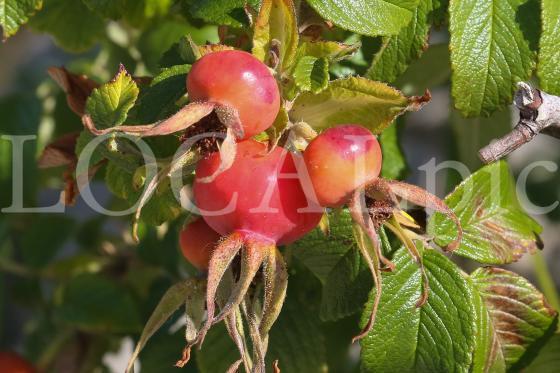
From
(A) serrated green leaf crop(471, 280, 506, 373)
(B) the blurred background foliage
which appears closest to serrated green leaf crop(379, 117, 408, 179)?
(B) the blurred background foliage

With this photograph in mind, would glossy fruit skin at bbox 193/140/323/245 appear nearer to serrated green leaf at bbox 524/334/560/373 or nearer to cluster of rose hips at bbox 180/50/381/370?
cluster of rose hips at bbox 180/50/381/370

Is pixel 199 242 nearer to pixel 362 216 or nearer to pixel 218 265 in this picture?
pixel 218 265

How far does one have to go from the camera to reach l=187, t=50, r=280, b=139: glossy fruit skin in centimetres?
94

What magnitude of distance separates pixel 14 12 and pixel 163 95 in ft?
0.95

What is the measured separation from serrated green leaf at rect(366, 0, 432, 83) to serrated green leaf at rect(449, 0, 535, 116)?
0.16 ft

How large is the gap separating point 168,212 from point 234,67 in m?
0.34

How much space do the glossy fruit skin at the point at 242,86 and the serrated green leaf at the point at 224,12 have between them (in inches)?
8.3

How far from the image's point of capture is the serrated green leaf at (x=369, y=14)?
1100 mm

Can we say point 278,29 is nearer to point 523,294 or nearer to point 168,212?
point 168,212

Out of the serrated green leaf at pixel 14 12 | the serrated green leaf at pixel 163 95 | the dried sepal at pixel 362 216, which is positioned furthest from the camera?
the serrated green leaf at pixel 14 12

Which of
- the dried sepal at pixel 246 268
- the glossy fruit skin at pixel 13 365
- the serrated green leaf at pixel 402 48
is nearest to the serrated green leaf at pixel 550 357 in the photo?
the serrated green leaf at pixel 402 48

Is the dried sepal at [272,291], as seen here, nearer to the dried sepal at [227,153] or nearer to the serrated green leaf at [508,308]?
the dried sepal at [227,153]

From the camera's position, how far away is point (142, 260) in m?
1.89

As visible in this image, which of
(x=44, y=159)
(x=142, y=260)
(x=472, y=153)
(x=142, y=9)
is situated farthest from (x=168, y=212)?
(x=472, y=153)
